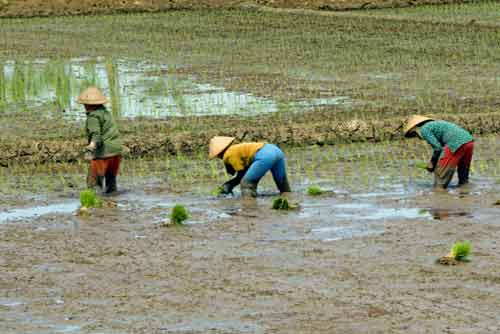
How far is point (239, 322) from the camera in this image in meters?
6.41

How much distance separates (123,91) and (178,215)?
278 inches

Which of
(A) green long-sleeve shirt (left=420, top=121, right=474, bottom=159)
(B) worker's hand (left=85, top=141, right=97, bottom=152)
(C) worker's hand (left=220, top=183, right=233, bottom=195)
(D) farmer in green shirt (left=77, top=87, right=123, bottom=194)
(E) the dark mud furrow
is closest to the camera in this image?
(C) worker's hand (left=220, top=183, right=233, bottom=195)

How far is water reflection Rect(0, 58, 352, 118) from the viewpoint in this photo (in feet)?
48.4

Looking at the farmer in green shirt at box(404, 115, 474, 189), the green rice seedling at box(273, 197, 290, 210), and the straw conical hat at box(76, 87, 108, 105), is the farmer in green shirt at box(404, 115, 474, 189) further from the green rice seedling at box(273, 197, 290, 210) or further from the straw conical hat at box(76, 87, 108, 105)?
the straw conical hat at box(76, 87, 108, 105)

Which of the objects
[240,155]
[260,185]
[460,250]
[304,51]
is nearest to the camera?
[460,250]

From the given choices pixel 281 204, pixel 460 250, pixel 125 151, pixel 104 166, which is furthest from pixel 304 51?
pixel 460 250

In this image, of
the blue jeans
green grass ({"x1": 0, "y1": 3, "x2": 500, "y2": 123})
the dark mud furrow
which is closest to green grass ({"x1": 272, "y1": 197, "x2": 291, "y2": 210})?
the blue jeans

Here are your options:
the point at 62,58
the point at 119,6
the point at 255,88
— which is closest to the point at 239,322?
the point at 255,88

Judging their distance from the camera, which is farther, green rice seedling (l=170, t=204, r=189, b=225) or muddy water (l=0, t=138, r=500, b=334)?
green rice seedling (l=170, t=204, r=189, b=225)

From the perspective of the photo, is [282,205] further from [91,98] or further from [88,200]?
[91,98]

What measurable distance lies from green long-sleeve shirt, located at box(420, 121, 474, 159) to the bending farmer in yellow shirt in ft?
4.17

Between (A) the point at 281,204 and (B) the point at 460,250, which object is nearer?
(B) the point at 460,250

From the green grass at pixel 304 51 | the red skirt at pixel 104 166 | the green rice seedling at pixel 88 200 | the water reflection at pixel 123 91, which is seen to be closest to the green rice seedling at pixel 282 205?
the green rice seedling at pixel 88 200

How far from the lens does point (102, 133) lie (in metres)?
11.0
